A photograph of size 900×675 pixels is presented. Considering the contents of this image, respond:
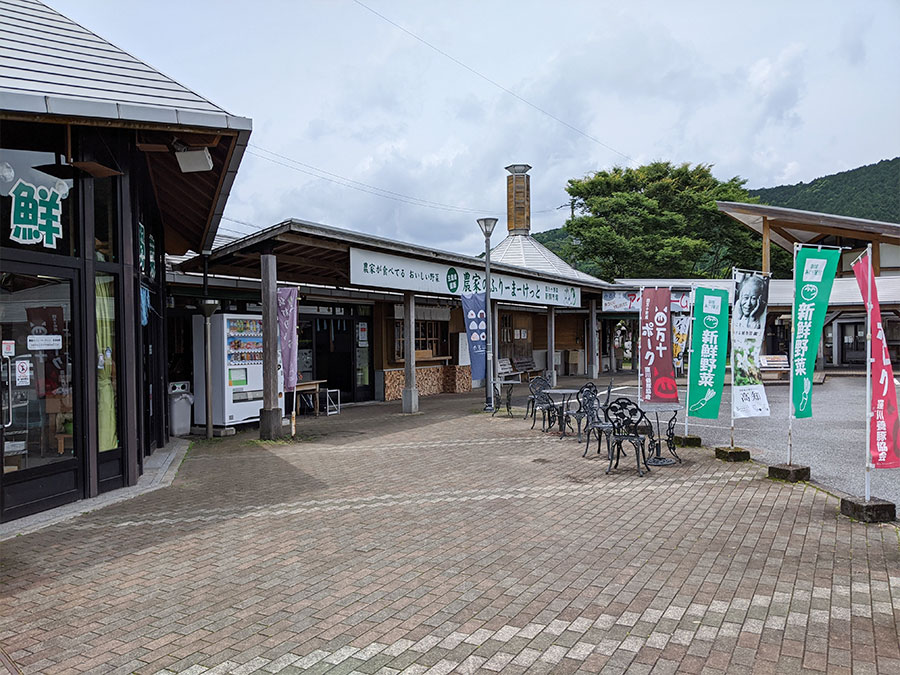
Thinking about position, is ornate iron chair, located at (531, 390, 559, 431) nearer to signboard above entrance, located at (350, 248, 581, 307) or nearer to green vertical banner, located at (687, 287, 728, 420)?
green vertical banner, located at (687, 287, 728, 420)

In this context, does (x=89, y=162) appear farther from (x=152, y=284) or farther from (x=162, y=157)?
(x=152, y=284)

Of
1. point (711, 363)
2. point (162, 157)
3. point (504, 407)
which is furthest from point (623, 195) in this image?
point (162, 157)

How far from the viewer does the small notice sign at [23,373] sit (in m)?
5.80

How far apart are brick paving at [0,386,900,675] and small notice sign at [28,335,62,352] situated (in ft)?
5.33

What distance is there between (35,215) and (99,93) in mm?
1313

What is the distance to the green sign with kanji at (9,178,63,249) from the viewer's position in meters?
5.80

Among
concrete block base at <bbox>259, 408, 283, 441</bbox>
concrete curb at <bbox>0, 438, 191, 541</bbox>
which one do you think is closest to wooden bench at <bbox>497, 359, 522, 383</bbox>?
concrete block base at <bbox>259, 408, 283, 441</bbox>

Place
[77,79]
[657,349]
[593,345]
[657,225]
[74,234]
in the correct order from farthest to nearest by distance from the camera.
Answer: [657,225] < [593,345] < [657,349] < [74,234] < [77,79]

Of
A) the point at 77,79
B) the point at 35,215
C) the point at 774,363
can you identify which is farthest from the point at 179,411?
the point at 774,363

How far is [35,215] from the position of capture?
19.5 feet

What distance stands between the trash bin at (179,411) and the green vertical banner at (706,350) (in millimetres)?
8508

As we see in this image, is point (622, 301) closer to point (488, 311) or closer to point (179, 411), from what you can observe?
Result: point (488, 311)

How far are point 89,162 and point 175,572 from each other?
159 inches

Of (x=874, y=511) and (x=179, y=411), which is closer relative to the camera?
(x=874, y=511)
